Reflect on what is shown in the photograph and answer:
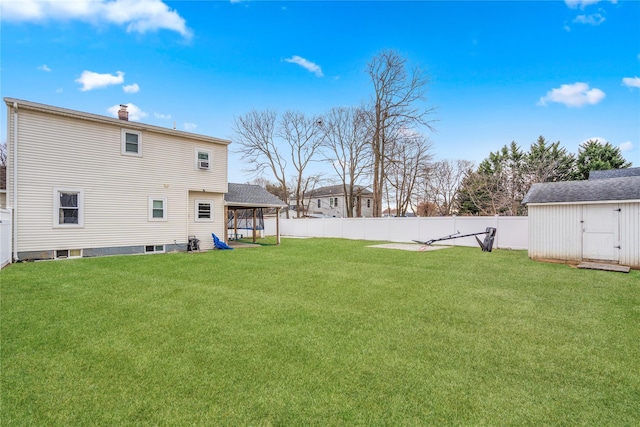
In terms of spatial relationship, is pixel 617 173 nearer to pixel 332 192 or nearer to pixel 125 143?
pixel 125 143

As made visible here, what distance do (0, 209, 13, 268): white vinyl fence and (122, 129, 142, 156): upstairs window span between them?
13.8ft

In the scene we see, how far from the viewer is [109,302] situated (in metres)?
5.34

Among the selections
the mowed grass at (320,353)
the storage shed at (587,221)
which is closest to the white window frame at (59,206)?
the mowed grass at (320,353)

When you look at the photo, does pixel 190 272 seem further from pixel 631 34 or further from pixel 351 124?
pixel 351 124

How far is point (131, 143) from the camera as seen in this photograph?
12.2 m

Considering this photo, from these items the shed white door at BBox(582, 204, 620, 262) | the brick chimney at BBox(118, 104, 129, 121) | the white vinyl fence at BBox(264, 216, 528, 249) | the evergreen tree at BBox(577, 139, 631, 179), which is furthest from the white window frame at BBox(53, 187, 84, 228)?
the evergreen tree at BBox(577, 139, 631, 179)

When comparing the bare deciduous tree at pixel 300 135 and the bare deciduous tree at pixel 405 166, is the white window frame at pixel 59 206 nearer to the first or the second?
the bare deciduous tree at pixel 405 166

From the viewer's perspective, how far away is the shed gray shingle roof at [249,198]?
1562cm

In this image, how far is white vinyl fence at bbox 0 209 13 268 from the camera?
8398 millimetres

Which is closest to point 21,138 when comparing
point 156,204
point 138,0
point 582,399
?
point 156,204

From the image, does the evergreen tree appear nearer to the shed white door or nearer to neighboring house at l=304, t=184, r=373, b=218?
the shed white door

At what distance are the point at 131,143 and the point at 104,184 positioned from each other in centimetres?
193

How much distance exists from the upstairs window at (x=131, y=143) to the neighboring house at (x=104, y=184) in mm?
35

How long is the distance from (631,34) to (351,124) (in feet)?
62.6
